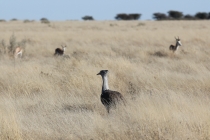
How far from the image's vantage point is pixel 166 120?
18.4 feet

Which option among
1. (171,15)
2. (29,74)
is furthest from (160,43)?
(171,15)

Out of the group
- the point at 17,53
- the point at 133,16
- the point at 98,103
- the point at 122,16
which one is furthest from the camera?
the point at 122,16

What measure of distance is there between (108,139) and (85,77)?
4.59 meters

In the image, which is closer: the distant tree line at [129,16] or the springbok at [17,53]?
the springbok at [17,53]

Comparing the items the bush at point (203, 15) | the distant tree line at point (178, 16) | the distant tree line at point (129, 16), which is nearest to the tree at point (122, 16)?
the distant tree line at point (129, 16)

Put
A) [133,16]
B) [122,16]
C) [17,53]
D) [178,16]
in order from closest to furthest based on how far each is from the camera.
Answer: [17,53] < [178,16] < [133,16] < [122,16]

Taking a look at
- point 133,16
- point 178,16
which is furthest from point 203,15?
point 133,16

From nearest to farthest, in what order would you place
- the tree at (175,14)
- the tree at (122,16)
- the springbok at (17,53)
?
the springbok at (17,53)
the tree at (175,14)
the tree at (122,16)

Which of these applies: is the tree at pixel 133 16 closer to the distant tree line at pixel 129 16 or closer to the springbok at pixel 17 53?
the distant tree line at pixel 129 16

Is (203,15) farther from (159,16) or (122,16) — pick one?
(122,16)

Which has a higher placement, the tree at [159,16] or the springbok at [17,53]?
the springbok at [17,53]

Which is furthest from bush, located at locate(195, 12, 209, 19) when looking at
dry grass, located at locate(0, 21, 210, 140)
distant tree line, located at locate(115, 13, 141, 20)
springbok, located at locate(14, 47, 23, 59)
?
dry grass, located at locate(0, 21, 210, 140)

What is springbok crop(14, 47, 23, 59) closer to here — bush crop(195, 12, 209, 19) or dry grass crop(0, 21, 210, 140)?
dry grass crop(0, 21, 210, 140)

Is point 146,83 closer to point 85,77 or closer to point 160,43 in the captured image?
point 85,77
